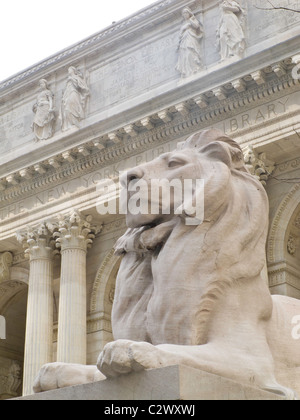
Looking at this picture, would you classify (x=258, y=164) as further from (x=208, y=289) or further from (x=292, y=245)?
(x=208, y=289)

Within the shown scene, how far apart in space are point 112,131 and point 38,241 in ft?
10.6

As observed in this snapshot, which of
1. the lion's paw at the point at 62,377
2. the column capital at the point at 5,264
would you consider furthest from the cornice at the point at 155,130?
the lion's paw at the point at 62,377

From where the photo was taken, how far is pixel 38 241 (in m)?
18.7

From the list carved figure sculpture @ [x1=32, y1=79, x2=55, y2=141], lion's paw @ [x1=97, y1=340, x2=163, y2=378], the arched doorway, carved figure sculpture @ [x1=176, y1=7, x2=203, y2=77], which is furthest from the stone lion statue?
the arched doorway

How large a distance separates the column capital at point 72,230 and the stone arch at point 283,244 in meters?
4.41

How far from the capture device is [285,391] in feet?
10.6

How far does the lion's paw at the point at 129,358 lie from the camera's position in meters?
2.91

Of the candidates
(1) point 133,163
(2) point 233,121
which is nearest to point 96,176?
(1) point 133,163

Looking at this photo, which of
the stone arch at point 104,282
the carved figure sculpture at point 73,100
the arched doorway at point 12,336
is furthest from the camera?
the arched doorway at point 12,336

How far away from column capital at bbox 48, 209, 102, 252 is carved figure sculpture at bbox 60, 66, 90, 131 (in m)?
2.27

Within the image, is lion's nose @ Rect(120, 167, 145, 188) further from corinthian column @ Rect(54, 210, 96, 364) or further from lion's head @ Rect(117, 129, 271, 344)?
corinthian column @ Rect(54, 210, 96, 364)

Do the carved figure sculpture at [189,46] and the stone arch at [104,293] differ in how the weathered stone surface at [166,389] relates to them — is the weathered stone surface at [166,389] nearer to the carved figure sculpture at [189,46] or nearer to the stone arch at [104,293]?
the carved figure sculpture at [189,46]

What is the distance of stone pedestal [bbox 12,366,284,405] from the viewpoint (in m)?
2.81

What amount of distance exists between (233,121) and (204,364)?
43.2 ft
